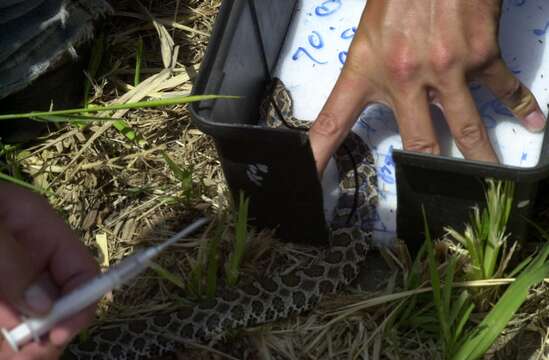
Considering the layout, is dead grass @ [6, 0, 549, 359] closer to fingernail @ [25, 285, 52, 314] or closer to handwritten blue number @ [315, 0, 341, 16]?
handwritten blue number @ [315, 0, 341, 16]

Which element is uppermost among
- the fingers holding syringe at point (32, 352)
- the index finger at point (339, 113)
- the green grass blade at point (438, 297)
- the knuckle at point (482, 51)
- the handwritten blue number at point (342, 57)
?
the fingers holding syringe at point (32, 352)

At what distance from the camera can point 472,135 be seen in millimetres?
2504

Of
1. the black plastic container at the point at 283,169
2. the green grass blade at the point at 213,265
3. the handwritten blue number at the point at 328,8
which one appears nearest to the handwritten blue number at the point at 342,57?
the handwritten blue number at the point at 328,8

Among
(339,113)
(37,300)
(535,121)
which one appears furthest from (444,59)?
(37,300)

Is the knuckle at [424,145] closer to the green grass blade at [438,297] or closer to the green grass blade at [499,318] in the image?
the green grass blade at [438,297]

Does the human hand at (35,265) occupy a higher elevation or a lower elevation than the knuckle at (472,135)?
higher

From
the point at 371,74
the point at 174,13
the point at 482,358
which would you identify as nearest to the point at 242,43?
the point at 371,74

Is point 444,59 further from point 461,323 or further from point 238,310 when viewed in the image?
point 238,310

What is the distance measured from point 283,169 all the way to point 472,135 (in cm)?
53

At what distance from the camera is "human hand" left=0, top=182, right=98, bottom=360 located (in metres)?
1.64

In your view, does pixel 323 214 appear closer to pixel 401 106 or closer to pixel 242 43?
pixel 401 106

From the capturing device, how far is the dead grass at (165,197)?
2.54 meters

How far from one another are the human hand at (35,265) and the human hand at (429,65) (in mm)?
1052

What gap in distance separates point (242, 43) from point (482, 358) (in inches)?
47.2
